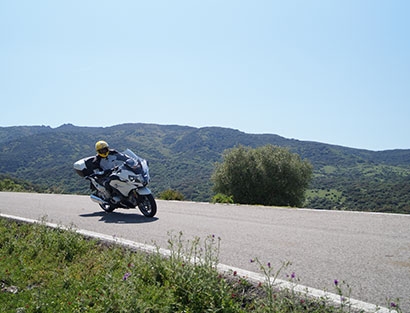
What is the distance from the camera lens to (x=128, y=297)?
11.6 feet

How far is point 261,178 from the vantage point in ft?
101

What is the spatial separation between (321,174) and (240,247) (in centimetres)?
18978

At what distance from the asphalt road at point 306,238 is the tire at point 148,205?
22cm

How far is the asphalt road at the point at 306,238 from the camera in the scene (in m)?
3.92

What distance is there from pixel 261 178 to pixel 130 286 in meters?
27.6

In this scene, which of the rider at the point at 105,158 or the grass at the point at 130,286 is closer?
the grass at the point at 130,286

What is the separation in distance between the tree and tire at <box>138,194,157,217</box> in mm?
20804

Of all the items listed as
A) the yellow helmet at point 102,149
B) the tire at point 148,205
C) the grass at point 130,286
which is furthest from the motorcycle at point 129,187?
the grass at point 130,286

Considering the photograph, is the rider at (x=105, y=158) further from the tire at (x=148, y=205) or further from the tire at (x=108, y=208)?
the tire at (x=148, y=205)

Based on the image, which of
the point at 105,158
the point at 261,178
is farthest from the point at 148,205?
the point at 261,178

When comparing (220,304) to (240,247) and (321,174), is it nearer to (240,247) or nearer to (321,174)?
(240,247)

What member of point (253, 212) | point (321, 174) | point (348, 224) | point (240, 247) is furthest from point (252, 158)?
point (321, 174)

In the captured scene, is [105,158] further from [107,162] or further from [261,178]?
[261,178]

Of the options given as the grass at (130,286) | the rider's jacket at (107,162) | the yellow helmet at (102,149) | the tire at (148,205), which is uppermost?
the yellow helmet at (102,149)
